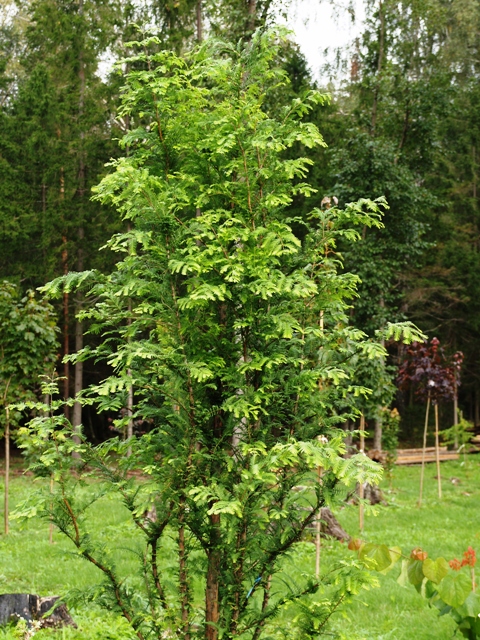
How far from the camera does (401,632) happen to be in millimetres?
6484

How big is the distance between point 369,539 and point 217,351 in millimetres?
8072

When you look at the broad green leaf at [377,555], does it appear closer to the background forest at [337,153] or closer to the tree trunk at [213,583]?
the tree trunk at [213,583]

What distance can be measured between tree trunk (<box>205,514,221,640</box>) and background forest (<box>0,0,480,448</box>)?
1015cm

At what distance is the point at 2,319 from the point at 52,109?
39.0 ft

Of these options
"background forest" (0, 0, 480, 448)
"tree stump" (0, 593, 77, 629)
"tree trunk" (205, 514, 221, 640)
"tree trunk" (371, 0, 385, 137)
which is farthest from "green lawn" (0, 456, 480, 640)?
"tree trunk" (371, 0, 385, 137)

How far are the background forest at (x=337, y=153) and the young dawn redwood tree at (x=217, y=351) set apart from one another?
1004 centimetres

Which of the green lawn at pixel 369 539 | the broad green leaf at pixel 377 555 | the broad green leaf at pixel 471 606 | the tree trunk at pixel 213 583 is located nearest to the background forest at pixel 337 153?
the green lawn at pixel 369 539

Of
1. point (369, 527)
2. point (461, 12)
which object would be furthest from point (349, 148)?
point (461, 12)

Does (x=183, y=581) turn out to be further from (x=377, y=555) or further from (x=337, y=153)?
(x=337, y=153)

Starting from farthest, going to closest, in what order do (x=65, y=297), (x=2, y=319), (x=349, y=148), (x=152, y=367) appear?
(x=65, y=297), (x=349, y=148), (x=2, y=319), (x=152, y=367)

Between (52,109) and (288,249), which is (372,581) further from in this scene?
(52,109)

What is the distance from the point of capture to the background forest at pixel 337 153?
1831cm

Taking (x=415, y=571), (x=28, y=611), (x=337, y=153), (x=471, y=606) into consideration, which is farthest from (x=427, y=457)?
(x=415, y=571)

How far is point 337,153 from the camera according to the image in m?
18.9
